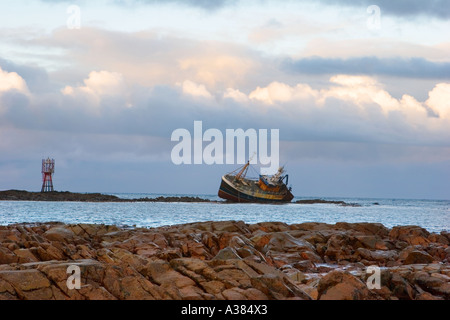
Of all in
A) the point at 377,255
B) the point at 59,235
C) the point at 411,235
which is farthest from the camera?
the point at 411,235

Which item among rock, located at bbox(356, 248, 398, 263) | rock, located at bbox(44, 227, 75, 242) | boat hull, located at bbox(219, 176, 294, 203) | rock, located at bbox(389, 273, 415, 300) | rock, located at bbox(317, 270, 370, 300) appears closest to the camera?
rock, located at bbox(317, 270, 370, 300)

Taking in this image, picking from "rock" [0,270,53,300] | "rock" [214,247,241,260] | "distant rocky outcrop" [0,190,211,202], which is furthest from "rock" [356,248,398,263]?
"distant rocky outcrop" [0,190,211,202]

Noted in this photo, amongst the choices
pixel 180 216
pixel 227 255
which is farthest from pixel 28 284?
pixel 180 216

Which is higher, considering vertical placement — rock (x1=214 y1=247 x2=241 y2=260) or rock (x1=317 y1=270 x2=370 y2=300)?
rock (x1=214 y1=247 x2=241 y2=260)

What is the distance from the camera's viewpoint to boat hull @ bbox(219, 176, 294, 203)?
375 feet

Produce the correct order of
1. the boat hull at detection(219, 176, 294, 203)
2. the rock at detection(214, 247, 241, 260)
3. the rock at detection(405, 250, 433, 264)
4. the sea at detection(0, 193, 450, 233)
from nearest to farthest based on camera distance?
1. the rock at detection(214, 247, 241, 260)
2. the rock at detection(405, 250, 433, 264)
3. the sea at detection(0, 193, 450, 233)
4. the boat hull at detection(219, 176, 294, 203)

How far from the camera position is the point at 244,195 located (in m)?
115

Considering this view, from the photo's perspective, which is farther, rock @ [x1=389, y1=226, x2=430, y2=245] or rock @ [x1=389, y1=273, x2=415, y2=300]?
rock @ [x1=389, y1=226, x2=430, y2=245]

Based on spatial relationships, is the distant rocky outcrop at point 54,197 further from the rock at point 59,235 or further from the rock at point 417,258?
the rock at point 417,258

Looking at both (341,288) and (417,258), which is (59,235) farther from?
(341,288)

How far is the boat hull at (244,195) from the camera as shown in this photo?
4503 inches

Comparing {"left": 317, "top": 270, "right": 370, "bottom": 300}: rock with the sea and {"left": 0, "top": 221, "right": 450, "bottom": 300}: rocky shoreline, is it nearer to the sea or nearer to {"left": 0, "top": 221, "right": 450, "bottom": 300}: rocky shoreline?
{"left": 0, "top": 221, "right": 450, "bottom": 300}: rocky shoreline

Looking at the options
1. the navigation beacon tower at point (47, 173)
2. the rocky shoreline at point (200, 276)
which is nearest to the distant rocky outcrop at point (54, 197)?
the navigation beacon tower at point (47, 173)

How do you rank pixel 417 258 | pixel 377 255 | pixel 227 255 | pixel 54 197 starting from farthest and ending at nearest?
pixel 54 197 → pixel 377 255 → pixel 417 258 → pixel 227 255
